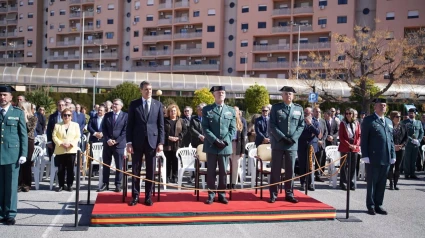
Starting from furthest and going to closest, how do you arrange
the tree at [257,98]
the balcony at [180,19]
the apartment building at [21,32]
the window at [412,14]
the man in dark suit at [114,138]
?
the apartment building at [21,32], the balcony at [180,19], the window at [412,14], the tree at [257,98], the man in dark suit at [114,138]

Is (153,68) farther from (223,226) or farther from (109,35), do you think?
(223,226)

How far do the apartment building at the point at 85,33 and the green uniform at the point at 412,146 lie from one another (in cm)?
5655

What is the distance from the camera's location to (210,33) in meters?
60.7

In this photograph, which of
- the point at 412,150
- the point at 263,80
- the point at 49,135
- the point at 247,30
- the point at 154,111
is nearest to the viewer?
the point at 154,111

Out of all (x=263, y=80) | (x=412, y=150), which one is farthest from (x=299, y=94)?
(x=412, y=150)

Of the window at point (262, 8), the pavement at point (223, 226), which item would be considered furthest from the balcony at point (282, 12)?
the pavement at point (223, 226)

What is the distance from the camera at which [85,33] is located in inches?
2736

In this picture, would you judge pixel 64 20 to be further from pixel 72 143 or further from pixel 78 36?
pixel 72 143

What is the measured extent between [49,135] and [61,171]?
0.96 meters

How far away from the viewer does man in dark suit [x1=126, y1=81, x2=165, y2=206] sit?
7270mm

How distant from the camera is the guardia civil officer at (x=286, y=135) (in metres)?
7.77

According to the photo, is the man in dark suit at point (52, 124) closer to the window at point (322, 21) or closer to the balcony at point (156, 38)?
the window at point (322, 21)

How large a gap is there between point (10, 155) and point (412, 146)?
1100 cm

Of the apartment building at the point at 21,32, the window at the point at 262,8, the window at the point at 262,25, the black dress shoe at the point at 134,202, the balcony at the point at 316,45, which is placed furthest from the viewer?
the apartment building at the point at 21,32
